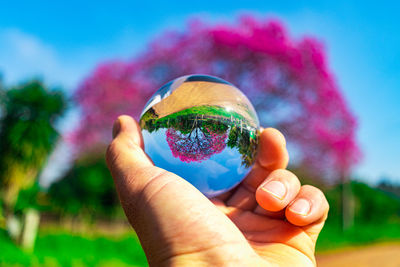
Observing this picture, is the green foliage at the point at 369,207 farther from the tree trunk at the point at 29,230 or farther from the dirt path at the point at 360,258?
the tree trunk at the point at 29,230

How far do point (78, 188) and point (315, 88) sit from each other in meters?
11.0

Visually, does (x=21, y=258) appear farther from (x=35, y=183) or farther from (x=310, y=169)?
(x=310, y=169)

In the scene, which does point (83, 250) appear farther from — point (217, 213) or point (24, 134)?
point (217, 213)

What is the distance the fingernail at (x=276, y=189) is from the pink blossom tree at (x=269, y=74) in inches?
232

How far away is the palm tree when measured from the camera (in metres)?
7.93

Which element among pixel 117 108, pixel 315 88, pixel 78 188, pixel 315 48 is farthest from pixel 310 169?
pixel 78 188

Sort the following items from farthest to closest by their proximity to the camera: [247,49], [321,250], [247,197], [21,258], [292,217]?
[321,250]
[247,49]
[21,258]
[247,197]
[292,217]

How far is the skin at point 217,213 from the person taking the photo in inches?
52.1

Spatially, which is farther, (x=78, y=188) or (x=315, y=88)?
(x=78, y=188)

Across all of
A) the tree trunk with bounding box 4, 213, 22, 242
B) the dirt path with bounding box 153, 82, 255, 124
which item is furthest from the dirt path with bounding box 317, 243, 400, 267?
the tree trunk with bounding box 4, 213, 22, 242

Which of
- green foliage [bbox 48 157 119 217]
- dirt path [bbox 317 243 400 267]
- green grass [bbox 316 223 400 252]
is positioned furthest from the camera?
green foliage [bbox 48 157 119 217]

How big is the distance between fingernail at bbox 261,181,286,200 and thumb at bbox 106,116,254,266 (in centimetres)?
29

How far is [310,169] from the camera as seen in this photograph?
8.24m

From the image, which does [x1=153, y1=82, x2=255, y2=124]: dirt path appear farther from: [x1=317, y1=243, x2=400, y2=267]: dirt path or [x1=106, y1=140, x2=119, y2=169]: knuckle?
[x1=317, y1=243, x2=400, y2=267]: dirt path
